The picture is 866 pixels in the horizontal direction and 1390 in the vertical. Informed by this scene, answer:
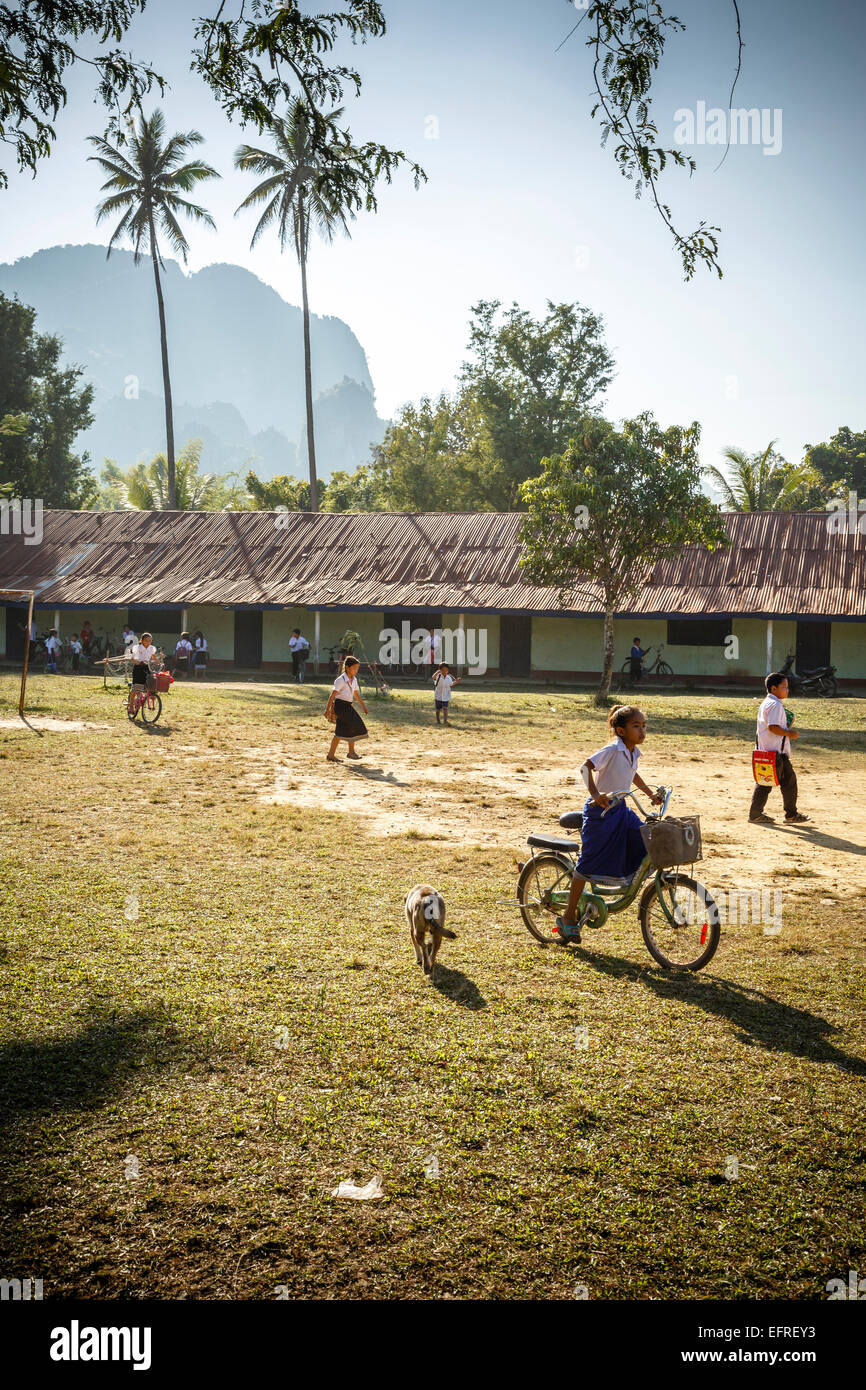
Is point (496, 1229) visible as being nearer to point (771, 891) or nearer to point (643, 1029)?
point (643, 1029)

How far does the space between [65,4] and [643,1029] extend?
23.2 ft

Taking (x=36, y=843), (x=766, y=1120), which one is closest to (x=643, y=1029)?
(x=766, y=1120)

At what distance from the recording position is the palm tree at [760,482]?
1500 inches

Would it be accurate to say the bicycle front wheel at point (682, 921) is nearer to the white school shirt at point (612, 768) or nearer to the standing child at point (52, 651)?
the white school shirt at point (612, 768)

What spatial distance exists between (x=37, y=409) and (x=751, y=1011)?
166 feet

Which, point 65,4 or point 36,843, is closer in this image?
point 65,4

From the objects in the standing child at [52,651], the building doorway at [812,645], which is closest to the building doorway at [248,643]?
the standing child at [52,651]

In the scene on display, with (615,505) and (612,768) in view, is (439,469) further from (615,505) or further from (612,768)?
(612,768)

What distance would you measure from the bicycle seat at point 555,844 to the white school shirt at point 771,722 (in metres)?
4.62

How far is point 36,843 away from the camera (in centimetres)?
882

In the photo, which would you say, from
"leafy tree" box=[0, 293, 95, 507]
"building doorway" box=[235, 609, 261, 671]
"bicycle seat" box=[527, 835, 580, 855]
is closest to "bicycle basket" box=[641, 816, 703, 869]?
"bicycle seat" box=[527, 835, 580, 855]

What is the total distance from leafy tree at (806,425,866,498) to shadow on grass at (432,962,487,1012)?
5137cm

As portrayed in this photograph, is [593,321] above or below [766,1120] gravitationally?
above
